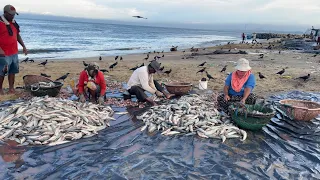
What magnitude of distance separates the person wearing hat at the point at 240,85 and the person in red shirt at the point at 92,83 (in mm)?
3312

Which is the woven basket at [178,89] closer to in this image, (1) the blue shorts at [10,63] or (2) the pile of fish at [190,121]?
(2) the pile of fish at [190,121]

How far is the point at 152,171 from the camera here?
4270mm

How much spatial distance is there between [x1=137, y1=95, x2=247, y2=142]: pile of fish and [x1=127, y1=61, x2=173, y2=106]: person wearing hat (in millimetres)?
939

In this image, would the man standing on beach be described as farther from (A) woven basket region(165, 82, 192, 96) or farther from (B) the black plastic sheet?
(A) woven basket region(165, 82, 192, 96)

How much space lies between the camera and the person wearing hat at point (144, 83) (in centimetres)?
769

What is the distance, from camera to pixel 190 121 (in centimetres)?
612

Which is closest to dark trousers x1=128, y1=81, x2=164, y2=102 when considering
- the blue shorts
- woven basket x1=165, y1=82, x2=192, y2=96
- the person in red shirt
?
the person in red shirt

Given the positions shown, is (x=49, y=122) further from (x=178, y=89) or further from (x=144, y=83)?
(x=178, y=89)

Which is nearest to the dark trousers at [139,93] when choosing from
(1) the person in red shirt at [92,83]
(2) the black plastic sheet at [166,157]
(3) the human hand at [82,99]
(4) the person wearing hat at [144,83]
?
(4) the person wearing hat at [144,83]

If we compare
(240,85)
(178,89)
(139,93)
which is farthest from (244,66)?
(139,93)

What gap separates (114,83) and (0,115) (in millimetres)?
5133

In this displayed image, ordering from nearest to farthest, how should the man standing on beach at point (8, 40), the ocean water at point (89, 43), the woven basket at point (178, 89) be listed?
the man standing on beach at point (8, 40), the woven basket at point (178, 89), the ocean water at point (89, 43)

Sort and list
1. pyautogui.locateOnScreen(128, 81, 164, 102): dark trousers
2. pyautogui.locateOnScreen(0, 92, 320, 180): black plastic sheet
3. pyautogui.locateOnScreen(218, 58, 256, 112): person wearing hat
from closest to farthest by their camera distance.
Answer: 1. pyautogui.locateOnScreen(0, 92, 320, 180): black plastic sheet
2. pyautogui.locateOnScreen(218, 58, 256, 112): person wearing hat
3. pyautogui.locateOnScreen(128, 81, 164, 102): dark trousers

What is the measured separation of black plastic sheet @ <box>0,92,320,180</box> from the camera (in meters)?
4.20
